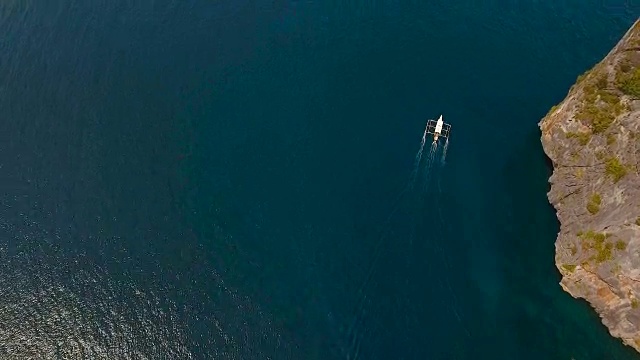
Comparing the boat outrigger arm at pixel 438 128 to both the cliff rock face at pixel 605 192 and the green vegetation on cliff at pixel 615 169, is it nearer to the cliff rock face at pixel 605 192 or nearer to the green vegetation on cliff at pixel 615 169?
the cliff rock face at pixel 605 192

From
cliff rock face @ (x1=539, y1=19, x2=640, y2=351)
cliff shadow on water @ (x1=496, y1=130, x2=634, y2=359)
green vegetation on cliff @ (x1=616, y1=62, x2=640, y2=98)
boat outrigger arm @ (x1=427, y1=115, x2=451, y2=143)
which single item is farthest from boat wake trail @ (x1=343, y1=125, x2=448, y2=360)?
green vegetation on cliff @ (x1=616, y1=62, x2=640, y2=98)

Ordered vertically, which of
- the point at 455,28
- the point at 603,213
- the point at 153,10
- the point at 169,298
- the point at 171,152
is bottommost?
the point at 169,298

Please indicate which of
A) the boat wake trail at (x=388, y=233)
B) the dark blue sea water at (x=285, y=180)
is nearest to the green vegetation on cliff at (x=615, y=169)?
the dark blue sea water at (x=285, y=180)

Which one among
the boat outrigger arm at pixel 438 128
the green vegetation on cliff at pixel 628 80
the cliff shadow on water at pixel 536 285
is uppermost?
the green vegetation on cliff at pixel 628 80

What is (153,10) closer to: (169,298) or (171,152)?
(171,152)

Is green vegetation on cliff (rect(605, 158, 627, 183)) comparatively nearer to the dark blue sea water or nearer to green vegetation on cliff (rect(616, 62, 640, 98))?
Answer: green vegetation on cliff (rect(616, 62, 640, 98))

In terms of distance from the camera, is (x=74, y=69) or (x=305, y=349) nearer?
(x=305, y=349)

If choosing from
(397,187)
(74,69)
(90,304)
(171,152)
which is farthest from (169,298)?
(74,69)
